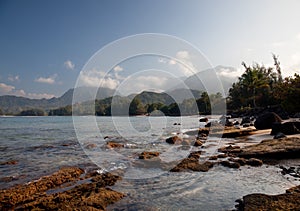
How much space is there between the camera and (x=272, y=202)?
536 centimetres

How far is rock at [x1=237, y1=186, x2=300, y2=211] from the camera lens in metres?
5.14

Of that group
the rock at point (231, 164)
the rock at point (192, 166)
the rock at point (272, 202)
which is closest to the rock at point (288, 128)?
the rock at point (231, 164)

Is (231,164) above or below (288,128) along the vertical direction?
below

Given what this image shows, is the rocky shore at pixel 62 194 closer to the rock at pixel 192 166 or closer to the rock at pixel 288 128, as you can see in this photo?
the rock at pixel 192 166

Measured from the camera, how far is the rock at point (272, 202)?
5137mm

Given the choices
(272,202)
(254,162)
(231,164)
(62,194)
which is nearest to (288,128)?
(254,162)

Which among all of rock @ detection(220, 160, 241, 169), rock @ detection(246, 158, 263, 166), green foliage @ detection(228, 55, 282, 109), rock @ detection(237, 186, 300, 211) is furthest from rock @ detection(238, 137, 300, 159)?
green foliage @ detection(228, 55, 282, 109)

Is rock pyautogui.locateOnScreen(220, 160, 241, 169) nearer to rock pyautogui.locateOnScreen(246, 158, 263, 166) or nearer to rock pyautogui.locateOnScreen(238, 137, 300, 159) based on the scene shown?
rock pyautogui.locateOnScreen(246, 158, 263, 166)

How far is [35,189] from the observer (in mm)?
7500

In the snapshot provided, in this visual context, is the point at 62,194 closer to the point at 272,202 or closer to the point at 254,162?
the point at 272,202

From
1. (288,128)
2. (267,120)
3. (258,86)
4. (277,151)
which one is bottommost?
(277,151)

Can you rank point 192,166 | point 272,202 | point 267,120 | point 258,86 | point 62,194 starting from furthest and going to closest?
1. point 258,86
2. point 267,120
3. point 192,166
4. point 62,194
5. point 272,202

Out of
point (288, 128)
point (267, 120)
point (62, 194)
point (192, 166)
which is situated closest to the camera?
point (62, 194)

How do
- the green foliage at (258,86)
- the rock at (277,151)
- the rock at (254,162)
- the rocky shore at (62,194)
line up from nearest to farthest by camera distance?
the rocky shore at (62,194) → the rock at (254,162) → the rock at (277,151) → the green foliage at (258,86)
